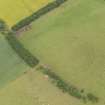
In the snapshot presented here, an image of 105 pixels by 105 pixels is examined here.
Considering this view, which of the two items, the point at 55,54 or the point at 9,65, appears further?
the point at 55,54

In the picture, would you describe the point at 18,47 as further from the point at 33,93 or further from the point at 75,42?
the point at 33,93

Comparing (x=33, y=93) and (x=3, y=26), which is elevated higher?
(x=3, y=26)

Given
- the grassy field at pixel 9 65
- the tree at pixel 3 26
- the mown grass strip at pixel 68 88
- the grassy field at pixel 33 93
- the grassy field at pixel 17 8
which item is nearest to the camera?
the mown grass strip at pixel 68 88

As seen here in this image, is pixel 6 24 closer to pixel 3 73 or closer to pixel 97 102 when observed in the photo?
pixel 3 73

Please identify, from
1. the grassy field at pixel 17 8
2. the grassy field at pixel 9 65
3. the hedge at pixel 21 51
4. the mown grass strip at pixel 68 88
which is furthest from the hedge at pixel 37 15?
the mown grass strip at pixel 68 88

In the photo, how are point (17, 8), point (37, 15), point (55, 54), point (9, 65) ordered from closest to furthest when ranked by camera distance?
point (9, 65), point (55, 54), point (37, 15), point (17, 8)

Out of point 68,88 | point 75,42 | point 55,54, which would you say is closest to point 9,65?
point 55,54

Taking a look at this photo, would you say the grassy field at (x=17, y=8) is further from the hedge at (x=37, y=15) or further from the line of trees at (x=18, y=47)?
the line of trees at (x=18, y=47)

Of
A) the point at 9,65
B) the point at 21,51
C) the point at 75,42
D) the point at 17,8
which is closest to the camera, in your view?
the point at 9,65
